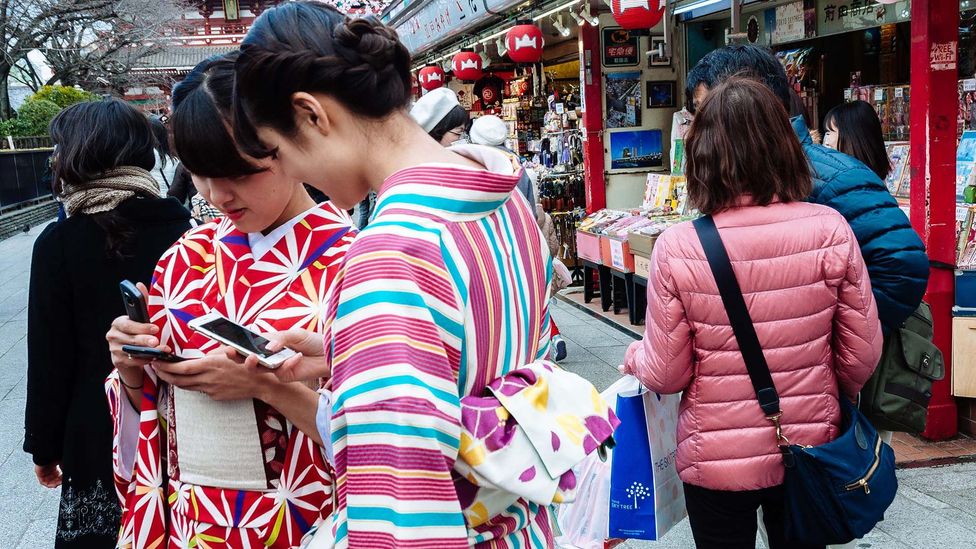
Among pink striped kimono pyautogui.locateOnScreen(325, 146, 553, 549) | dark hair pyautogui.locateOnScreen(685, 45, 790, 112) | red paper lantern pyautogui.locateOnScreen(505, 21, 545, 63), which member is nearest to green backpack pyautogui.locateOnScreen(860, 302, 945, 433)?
dark hair pyautogui.locateOnScreen(685, 45, 790, 112)

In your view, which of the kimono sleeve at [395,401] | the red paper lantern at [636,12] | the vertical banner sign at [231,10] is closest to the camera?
the kimono sleeve at [395,401]

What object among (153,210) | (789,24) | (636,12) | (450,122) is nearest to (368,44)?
(153,210)

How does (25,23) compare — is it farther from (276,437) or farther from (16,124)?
(276,437)

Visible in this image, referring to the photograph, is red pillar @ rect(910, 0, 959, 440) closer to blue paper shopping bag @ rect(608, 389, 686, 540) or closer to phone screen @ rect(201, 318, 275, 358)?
blue paper shopping bag @ rect(608, 389, 686, 540)

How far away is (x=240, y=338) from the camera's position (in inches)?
61.7

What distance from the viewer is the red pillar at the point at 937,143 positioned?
4.31 meters

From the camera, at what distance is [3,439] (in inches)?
222

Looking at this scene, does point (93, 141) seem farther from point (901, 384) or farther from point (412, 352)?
point (901, 384)

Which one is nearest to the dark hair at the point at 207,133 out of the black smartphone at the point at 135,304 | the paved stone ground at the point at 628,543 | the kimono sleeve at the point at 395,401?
the black smartphone at the point at 135,304

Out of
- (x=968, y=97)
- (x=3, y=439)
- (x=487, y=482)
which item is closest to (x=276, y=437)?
(x=487, y=482)

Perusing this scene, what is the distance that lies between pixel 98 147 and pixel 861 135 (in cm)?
334

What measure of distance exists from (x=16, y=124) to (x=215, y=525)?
2340cm

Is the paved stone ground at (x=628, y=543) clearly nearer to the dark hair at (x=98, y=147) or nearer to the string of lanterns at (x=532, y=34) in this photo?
the dark hair at (x=98, y=147)

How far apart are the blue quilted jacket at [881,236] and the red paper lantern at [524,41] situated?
6934mm
